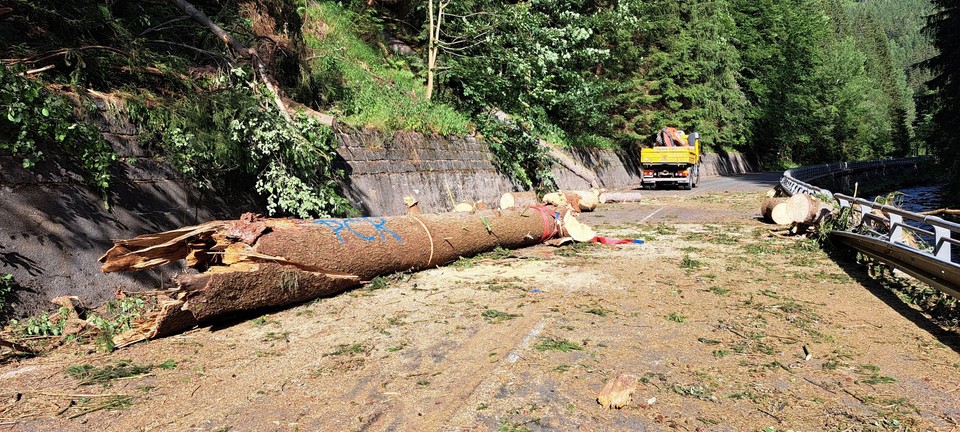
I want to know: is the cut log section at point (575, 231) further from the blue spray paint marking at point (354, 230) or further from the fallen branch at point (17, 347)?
the fallen branch at point (17, 347)

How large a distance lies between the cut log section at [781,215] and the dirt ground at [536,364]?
494 centimetres

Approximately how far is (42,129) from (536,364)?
506 cm

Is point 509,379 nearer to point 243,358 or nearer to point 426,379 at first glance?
point 426,379

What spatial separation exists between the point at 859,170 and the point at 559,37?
94.7 ft

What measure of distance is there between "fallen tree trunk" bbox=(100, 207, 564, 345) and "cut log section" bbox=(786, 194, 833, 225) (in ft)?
25.4

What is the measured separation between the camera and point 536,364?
4320 mm

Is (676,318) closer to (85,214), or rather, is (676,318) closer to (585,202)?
(85,214)

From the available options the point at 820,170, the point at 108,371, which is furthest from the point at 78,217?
the point at 820,170

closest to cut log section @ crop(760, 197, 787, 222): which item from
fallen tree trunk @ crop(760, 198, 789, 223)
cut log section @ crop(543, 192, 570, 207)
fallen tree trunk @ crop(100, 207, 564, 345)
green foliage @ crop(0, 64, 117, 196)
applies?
fallen tree trunk @ crop(760, 198, 789, 223)

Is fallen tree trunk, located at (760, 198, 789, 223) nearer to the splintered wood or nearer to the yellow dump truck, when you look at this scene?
the splintered wood

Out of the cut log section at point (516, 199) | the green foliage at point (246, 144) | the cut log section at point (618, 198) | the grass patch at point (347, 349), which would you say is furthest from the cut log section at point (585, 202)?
the grass patch at point (347, 349)

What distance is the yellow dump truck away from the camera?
24.8 m

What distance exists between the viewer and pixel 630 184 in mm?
30703

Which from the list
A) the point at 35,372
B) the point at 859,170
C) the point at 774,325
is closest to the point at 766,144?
the point at 859,170
